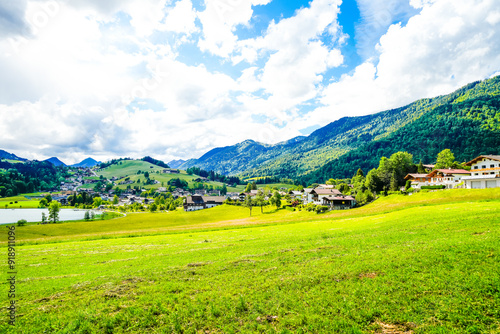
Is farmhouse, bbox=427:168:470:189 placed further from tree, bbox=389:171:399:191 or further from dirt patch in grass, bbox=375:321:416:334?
dirt patch in grass, bbox=375:321:416:334

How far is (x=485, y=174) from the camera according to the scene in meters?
84.2

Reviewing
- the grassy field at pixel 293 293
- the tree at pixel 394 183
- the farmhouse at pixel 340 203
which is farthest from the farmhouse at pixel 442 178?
the grassy field at pixel 293 293

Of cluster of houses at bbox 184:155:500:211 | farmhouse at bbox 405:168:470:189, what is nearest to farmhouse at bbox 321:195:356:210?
cluster of houses at bbox 184:155:500:211

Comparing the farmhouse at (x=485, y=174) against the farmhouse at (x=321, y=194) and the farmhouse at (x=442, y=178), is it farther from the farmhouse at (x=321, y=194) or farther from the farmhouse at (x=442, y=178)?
the farmhouse at (x=321, y=194)

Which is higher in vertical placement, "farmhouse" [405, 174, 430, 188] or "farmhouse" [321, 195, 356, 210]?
"farmhouse" [405, 174, 430, 188]

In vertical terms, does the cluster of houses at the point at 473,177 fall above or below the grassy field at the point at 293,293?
above

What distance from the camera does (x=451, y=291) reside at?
35.2 ft

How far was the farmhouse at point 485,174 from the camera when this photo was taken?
72625mm

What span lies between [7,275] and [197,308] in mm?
22726

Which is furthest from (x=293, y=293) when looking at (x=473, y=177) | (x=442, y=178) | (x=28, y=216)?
(x=28, y=216)

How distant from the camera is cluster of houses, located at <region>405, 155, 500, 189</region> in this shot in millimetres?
73600

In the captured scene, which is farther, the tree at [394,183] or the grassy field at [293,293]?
the tree at [394,183]

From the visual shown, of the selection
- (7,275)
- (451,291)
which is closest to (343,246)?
(451,291)

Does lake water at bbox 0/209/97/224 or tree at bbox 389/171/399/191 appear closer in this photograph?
tree at bbox 389/171/399/191
